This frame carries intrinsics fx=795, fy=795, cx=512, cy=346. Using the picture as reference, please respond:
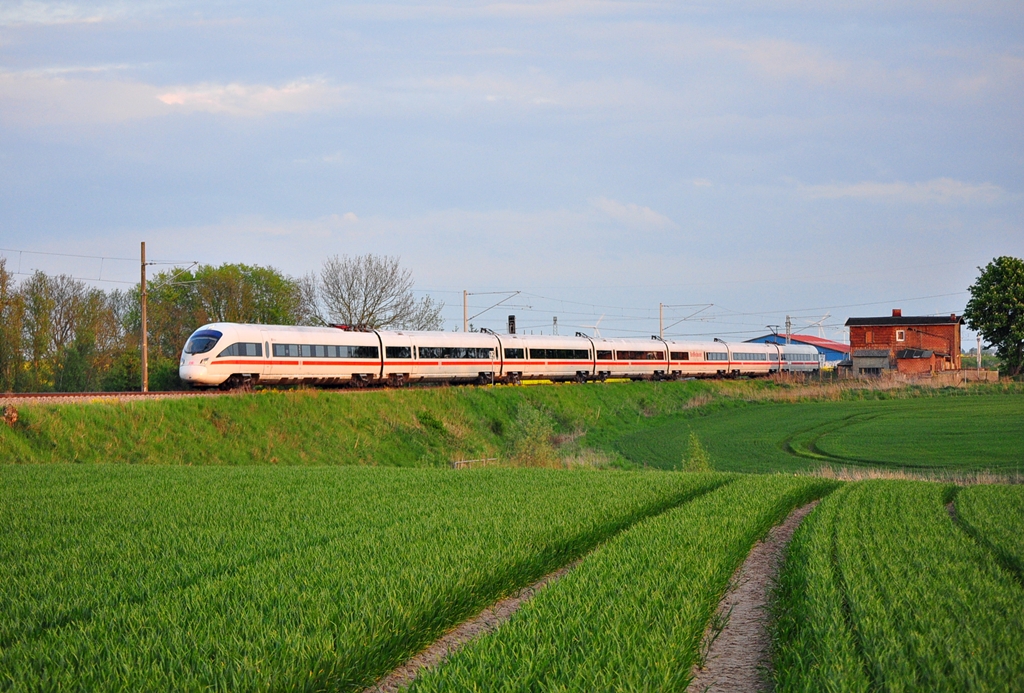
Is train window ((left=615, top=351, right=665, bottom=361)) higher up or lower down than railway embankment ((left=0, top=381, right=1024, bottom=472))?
higher up

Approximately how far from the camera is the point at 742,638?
25.9 ft

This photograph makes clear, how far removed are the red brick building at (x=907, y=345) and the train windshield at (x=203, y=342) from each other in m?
65.0

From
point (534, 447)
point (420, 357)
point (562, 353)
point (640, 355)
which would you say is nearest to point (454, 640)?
point (534, 447)

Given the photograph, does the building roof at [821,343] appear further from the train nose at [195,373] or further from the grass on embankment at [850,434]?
the train nose at [195,373]

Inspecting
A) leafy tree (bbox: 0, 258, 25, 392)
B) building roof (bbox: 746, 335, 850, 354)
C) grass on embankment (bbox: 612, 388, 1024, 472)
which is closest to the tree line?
leafy tree (bbox: 0, 258, 25, 392)

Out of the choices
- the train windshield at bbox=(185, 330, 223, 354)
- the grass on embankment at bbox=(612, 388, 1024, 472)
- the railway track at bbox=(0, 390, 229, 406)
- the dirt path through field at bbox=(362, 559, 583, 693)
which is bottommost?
the grass on embankment at bbox=(612, 388, 1024, 472)

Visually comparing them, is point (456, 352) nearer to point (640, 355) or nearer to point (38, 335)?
point (640, 355)

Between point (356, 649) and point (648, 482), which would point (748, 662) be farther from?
point (648, 482)

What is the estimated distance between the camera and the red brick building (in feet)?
259

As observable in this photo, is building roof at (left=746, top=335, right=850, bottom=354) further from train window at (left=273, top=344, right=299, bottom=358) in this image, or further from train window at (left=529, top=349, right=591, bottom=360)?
train window at (left=273, top=344, right=299, bottom=358)

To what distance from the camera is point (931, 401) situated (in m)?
58.6

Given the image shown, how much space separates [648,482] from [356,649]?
43.7 feet

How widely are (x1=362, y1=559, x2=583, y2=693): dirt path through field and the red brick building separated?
254ft

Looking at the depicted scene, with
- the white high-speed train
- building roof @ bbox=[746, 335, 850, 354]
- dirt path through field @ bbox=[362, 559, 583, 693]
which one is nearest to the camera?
dirt path through field @ bbox=[362, 559, 583, 693]
